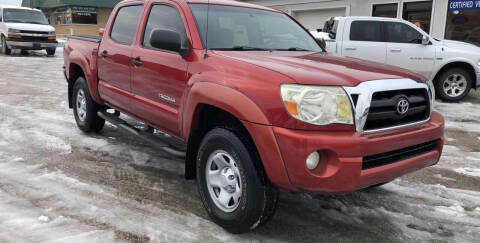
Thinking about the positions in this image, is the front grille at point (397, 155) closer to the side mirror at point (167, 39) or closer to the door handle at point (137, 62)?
the side mirror at point (167, 39)

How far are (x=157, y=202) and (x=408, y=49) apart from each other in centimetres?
778

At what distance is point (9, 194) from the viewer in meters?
3.68

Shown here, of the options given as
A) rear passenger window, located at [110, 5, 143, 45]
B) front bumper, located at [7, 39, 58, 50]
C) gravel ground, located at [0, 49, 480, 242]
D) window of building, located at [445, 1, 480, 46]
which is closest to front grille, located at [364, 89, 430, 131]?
gravel ground, located at [0, 49, 480, 242]

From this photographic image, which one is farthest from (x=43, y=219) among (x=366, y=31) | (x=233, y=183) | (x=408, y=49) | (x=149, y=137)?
(x=408, y=49)

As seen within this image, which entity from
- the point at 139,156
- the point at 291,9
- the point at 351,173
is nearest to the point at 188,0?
the point at 139,156

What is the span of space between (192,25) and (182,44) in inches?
9.6

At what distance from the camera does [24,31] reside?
55.1 feet

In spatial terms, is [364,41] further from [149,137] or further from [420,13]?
[149,137]

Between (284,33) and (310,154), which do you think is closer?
→ (310,154)

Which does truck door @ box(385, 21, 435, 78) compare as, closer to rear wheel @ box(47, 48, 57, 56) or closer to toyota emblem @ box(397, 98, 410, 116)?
toyota emblem @ box(397, 98, 410, 116)

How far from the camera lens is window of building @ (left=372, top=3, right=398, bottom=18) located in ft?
47.5

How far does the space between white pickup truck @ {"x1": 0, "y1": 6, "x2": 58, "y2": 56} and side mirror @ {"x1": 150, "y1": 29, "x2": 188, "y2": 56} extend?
15.9 metres

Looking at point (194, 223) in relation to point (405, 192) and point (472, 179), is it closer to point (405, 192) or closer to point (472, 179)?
point (405, 192)

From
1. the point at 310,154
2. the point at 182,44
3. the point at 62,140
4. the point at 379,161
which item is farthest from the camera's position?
the point at 62,140
